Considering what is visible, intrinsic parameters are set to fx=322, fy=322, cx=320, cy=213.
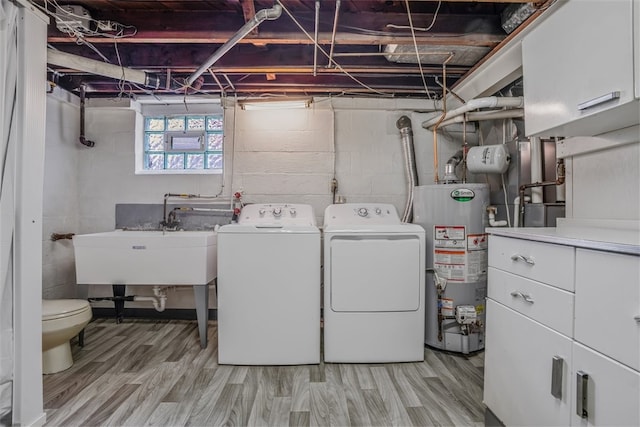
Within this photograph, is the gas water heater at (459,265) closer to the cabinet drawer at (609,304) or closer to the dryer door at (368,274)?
the dryer door at (368,274)

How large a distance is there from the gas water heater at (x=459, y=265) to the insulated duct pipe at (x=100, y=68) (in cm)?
221

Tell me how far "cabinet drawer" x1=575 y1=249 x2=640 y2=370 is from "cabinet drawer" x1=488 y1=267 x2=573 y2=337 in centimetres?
5

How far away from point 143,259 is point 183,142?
49.4 inches

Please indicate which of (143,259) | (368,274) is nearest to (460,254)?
(368,274)

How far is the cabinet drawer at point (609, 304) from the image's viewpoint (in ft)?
2.64

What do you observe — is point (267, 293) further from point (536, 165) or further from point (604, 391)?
point (536, 165)

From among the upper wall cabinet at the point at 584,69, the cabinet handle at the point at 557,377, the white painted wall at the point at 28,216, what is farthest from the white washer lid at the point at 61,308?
the upper wall cabinet at the point at 584,69

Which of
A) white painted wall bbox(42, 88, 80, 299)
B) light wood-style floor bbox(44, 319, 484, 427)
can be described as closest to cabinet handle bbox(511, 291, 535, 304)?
light wood-style floor bbox(44, 319, 484, 427)

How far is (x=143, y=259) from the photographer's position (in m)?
2.24

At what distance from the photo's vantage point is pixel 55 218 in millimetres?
→ 2686

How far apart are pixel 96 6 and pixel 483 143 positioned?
114 inches

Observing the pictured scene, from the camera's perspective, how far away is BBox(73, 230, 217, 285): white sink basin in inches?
87.6

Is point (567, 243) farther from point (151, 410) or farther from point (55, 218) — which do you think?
→ point (55, 218)

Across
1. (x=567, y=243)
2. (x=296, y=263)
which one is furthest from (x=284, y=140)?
(x=567, y=243)
